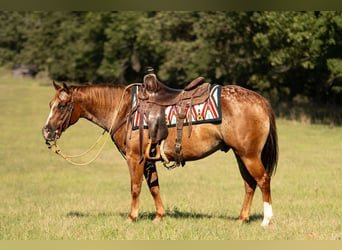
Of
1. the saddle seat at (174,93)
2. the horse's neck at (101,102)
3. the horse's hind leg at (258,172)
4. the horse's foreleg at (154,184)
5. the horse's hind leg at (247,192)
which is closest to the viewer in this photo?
the horse's hind leg at (258,172)

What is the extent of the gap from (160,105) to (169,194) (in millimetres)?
6369

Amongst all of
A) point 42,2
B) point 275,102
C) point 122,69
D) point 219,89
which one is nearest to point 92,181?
point 219,89

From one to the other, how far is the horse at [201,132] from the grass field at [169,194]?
0.64 m

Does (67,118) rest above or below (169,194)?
above

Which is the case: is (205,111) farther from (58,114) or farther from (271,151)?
(58,114)

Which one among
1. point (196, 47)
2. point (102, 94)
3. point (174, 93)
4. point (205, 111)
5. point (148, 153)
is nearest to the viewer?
point (205, 111)

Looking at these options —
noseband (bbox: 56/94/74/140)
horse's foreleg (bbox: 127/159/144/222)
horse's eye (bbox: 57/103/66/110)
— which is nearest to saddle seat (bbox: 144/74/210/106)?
horse's foreleg (bbox: 127/159/144/222)

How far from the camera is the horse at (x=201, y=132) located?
796cm

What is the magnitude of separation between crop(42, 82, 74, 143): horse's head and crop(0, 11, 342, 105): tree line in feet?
3.96

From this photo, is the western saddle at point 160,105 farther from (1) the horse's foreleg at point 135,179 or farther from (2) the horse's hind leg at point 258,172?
(2) the horse's hind leg at point 258,172

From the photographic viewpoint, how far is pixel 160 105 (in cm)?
830

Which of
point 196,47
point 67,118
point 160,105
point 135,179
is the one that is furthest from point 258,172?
point 196,47

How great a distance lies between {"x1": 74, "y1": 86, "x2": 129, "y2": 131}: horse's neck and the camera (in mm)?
8742

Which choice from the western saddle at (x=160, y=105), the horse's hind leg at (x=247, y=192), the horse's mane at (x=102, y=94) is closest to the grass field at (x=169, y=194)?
the horse's hind leg at (x=247, y=192)
